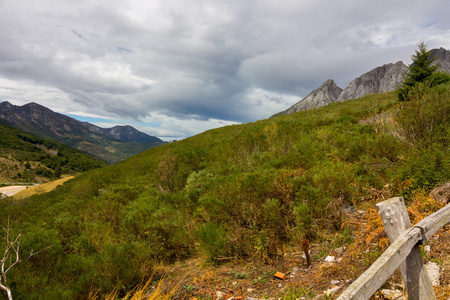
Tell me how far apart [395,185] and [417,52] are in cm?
1931

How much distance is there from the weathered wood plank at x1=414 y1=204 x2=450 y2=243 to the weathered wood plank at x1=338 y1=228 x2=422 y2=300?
68mm

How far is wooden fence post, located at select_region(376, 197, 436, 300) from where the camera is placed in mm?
2141

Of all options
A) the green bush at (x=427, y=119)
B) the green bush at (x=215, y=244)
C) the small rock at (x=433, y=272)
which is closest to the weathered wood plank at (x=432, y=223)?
the small rock at (x=433, y=272)

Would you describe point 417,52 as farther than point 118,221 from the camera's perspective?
Yes

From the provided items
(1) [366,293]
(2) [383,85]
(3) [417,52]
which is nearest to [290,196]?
(1) [366,293]

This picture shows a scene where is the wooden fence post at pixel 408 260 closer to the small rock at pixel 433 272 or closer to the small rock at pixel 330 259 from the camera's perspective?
the small rock at pixel 433 272

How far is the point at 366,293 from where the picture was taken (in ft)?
4.99

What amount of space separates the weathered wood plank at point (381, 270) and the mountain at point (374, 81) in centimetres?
11202

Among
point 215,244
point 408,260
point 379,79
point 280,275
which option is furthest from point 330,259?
point 379,79

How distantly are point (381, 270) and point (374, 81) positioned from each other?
421ft

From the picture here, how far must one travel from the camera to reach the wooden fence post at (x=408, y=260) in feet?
7.02

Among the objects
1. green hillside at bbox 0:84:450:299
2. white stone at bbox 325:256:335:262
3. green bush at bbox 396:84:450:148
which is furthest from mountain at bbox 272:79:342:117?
white stone at bbox 325:256:335:262

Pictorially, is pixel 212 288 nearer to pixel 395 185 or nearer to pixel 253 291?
pixel 253 291

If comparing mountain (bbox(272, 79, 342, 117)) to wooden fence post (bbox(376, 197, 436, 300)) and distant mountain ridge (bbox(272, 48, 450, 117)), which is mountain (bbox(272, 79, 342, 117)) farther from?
wooden fence post (bbox(376, 197, 436, 300))
